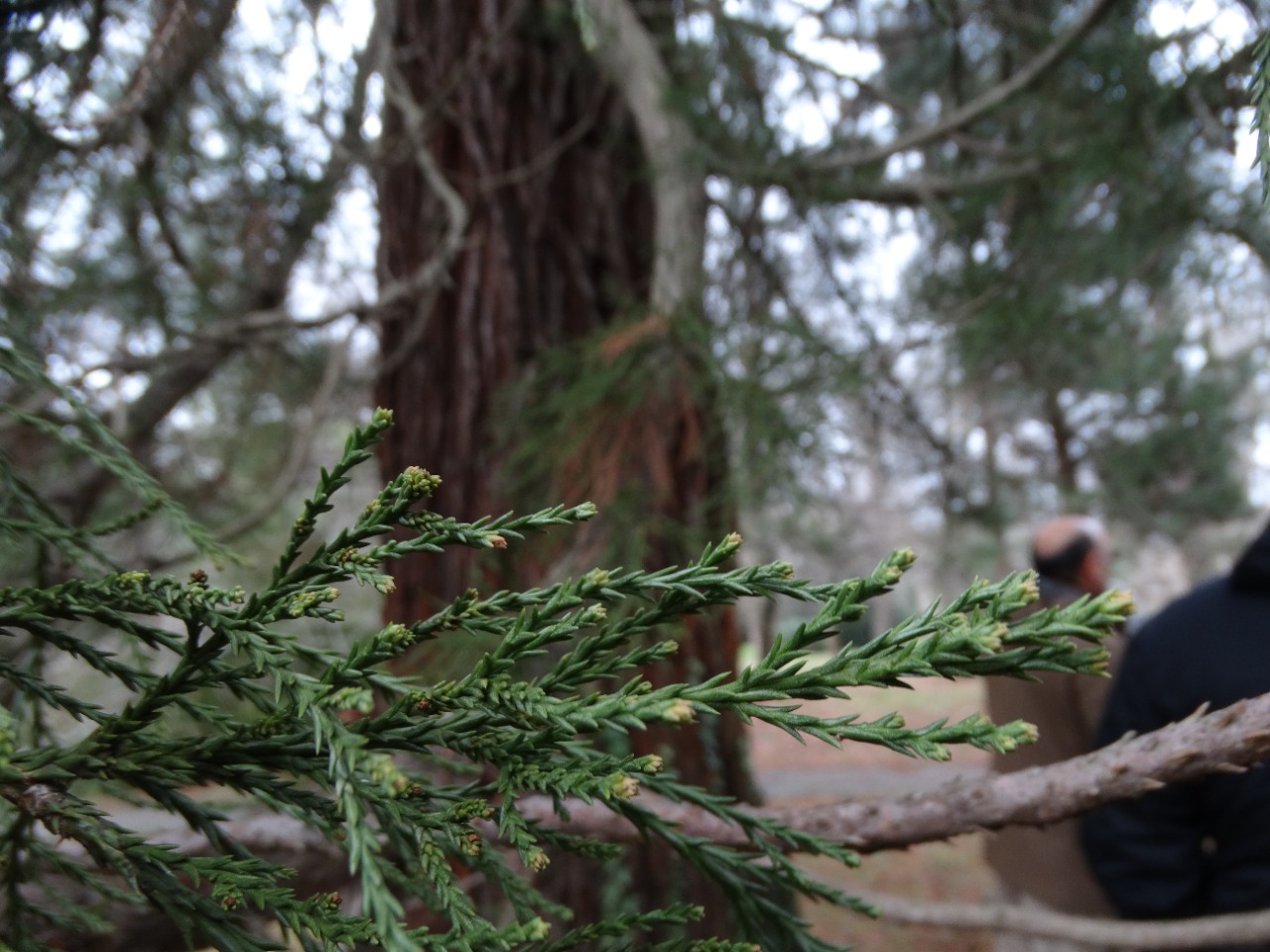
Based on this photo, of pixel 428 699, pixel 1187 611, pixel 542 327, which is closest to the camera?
pixel 428 699

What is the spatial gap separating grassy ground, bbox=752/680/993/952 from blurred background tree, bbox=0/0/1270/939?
1276mm

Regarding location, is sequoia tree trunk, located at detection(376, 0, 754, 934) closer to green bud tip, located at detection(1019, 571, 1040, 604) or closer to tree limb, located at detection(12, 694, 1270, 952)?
tree limb, located at detection(12, 694, 1270, 952)

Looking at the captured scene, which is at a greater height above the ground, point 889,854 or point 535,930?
point 535,930

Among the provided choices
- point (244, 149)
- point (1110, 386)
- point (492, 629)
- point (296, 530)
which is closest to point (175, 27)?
point (244, 149)

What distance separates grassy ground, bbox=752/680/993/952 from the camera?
6.96 metres

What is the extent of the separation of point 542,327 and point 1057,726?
2387 millimetres

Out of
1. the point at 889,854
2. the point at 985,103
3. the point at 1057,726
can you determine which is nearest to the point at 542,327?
the point at 985,103

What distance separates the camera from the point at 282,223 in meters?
3.23

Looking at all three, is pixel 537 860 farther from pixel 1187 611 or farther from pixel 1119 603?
pixel 1187 611

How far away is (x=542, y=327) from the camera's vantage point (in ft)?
10.6

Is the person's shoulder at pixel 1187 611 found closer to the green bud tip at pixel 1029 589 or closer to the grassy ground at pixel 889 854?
the grassy ground at pixel 889 854

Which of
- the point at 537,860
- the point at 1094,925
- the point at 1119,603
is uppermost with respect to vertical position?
the point at 1119,603

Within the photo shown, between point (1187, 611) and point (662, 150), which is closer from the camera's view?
point (1187, 611)

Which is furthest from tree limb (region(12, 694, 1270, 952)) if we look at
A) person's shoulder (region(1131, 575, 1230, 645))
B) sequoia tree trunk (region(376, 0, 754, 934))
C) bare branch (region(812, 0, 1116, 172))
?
bare branch (region(812, 0, 1116, 172))
